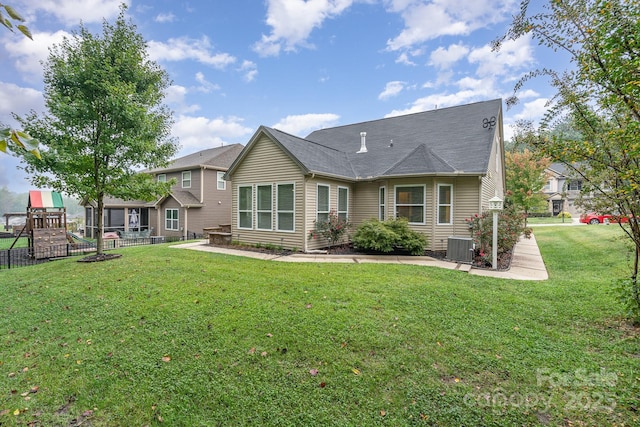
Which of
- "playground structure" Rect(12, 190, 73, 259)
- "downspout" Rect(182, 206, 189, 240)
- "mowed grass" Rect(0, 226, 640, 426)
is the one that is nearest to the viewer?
"mowed grass" Rect(0, 226, 640, 426)

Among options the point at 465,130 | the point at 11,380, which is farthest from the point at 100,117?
the point at 465,130

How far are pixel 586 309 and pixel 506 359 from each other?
2.85 m

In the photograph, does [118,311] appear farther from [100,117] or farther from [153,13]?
[153,13]

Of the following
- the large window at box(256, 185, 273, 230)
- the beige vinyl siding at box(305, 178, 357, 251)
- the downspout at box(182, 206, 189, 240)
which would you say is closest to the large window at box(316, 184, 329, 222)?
the beige vinyl siding at box(305, 178, 357, 251)

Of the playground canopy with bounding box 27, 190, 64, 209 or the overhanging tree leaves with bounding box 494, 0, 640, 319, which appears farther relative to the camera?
the playground canopy with bounding box 27, 190, 64, 209

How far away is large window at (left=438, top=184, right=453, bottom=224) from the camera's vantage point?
10672mm

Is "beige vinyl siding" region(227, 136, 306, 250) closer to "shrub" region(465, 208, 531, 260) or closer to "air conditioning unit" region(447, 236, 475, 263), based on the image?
"air conditioning unit" region(447, 236, 475, 263)

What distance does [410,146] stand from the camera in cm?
1351

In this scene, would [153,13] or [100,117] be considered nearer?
[100,117]

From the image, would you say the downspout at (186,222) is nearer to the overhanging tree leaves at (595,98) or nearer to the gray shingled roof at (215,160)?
the gray shingled roof at (215,160)

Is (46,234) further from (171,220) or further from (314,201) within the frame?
(314,201)

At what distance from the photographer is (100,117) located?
9156 mm

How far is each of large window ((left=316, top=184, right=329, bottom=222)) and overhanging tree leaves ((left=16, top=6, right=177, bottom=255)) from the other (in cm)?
613

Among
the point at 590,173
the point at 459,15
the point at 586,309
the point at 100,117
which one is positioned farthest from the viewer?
the point at 459,15
